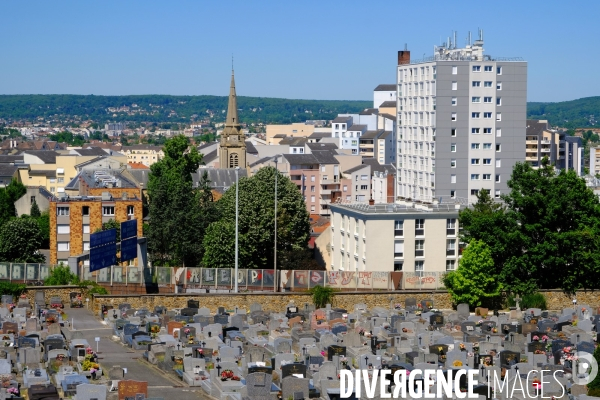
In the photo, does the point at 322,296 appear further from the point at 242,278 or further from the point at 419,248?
the point at 419,248

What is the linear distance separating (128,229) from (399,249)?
13.5 meters

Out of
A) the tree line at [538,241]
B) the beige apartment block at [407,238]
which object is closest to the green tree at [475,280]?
the tree line at [538,241]

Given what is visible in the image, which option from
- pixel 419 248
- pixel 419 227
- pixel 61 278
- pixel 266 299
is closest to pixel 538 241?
pixel 419 227

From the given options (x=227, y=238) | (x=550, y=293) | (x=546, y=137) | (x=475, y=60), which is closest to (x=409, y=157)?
(x=475, y=60)

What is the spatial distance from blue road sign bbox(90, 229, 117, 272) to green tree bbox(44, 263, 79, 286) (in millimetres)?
1525

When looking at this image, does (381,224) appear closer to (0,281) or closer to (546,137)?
(0,281)

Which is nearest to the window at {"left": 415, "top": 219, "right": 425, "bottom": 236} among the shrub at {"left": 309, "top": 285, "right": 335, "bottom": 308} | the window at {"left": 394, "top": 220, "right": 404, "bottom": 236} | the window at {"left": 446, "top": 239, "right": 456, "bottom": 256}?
the window at {"left": 394, "top": 220, "right": 404, "bottom": 236}

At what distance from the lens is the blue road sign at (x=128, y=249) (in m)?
51.8

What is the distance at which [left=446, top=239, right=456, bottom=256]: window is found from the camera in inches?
2178

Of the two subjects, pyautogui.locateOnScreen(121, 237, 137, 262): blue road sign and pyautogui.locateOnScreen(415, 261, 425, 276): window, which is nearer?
pyautogui.locateOnScreen(121, 237, 137, 262): blue road sign

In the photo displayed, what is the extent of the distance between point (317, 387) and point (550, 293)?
2096 cm

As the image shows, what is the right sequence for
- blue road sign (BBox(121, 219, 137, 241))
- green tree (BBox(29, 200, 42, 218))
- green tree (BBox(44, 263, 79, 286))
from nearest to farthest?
1. green tree (BBox(44, 263, 79, 286))
2. blue road sign (BBox(121, 219, 137, 241))
3. green tree (BBox(29, 200, 42, 218))

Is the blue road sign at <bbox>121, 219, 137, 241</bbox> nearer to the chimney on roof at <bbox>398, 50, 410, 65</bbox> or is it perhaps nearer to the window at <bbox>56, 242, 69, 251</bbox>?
the window at <bbox>56, 242, 69, 251</bbox>

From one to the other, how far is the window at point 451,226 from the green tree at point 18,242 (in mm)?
25572
